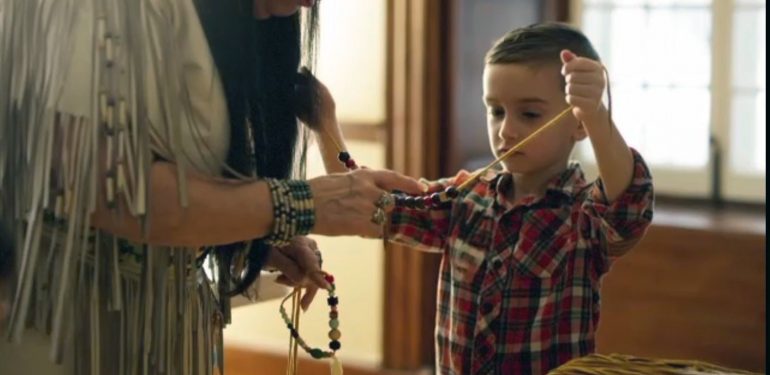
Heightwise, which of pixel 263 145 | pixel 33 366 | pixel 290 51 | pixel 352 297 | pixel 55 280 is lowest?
pixel 352 297

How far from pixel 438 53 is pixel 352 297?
666 millimetres

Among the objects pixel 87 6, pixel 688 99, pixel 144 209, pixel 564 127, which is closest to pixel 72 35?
pixel 87 6

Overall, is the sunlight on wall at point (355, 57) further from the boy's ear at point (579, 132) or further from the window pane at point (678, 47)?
the boy's ear at point (579, 132)

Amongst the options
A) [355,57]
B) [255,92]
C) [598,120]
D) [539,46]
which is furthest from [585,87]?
[355,57]

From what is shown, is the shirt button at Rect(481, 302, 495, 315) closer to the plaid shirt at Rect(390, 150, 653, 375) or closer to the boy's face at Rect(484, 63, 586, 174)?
the plaid shirt at Rect(390, 150, 653, 375)

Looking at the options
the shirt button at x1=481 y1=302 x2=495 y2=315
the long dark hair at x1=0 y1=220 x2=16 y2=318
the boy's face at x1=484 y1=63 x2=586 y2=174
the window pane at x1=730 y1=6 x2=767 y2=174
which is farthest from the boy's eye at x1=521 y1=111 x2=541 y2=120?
the window pane at x1=730 y1=6 x2=767 y2=174

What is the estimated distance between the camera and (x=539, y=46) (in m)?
1.68

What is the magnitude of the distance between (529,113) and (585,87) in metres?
0.14

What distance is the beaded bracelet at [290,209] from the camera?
1341 millimetres

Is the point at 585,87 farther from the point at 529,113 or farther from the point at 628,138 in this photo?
the point at 628,138

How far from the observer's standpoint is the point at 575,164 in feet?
5.67

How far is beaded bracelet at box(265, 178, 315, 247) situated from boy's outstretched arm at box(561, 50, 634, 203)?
0.39 meters

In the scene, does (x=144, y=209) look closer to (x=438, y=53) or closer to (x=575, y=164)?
(x=575, y=164)

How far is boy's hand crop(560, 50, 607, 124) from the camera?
1543 mm
